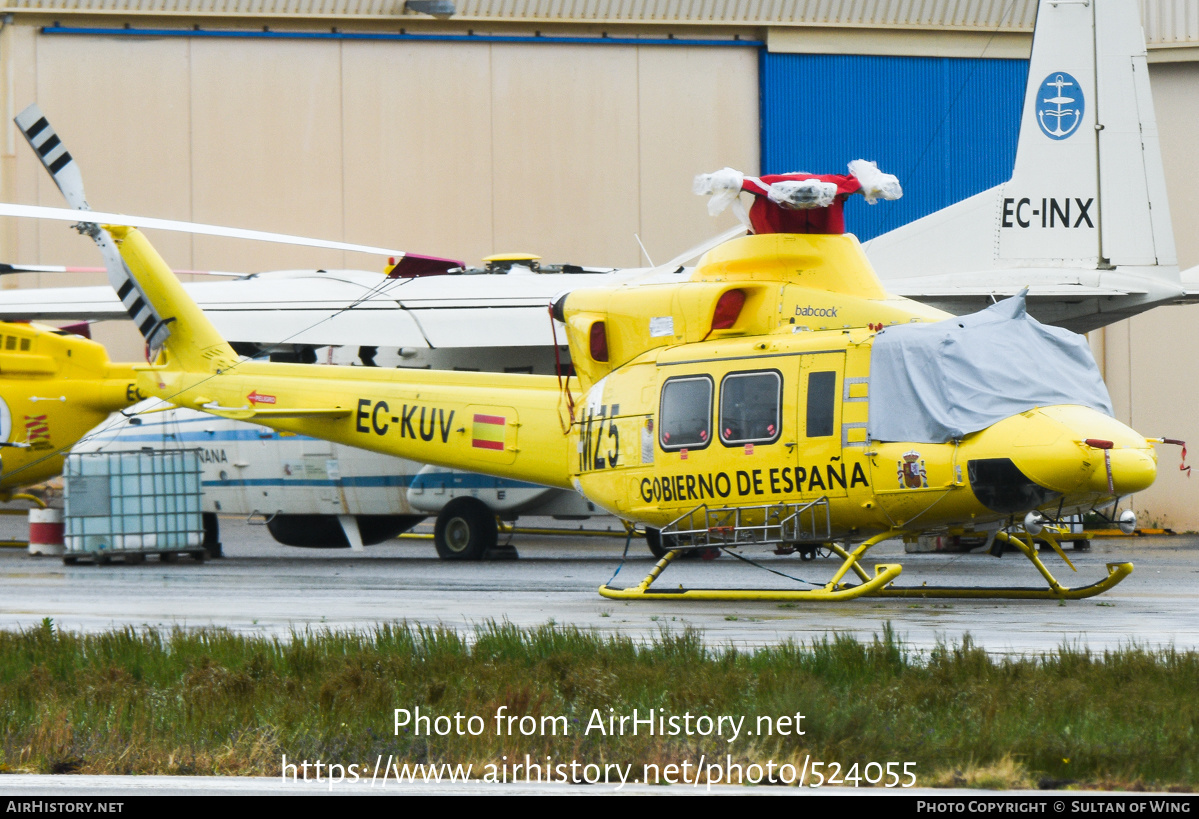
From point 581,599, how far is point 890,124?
64.1ft

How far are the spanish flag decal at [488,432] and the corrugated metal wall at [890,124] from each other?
15467 millimetres

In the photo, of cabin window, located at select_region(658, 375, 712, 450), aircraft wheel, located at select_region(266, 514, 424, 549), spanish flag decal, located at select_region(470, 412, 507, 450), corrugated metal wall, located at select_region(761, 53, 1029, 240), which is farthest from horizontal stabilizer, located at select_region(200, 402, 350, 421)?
corrugated metal wall, located at select_region(761, 53, 1029, 240)

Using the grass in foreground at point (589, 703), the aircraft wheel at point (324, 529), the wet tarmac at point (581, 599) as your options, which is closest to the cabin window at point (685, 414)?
the wet tarmac at point (581, 599)

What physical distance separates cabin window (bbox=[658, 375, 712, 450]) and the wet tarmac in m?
1.57

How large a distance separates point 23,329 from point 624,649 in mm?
17035

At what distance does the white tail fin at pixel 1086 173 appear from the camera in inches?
772

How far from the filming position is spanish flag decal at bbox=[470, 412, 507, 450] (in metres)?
17.3

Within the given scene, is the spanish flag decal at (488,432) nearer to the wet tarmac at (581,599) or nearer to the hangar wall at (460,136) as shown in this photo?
the wet tarmac at (581,599)

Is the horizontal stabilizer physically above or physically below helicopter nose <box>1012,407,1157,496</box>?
above

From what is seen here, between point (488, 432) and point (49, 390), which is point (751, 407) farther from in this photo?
point (49, 390)

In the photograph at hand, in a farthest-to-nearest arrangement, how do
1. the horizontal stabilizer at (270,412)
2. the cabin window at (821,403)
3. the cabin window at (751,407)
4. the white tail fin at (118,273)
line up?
the white tail fin at (118,273) → the horizontal stabilizer at (270,412) → the cabin window at (751,407) → the cabin window at (821,403)

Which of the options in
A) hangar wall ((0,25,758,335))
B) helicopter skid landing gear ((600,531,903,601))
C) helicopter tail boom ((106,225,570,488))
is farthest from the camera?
hangar wall ((0,25,758,335))

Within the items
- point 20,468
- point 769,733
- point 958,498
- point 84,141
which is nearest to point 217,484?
point 20,468

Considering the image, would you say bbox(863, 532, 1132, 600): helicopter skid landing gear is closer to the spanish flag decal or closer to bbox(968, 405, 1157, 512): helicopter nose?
bbox(968, 405, 1157, 512): helicopter nose
